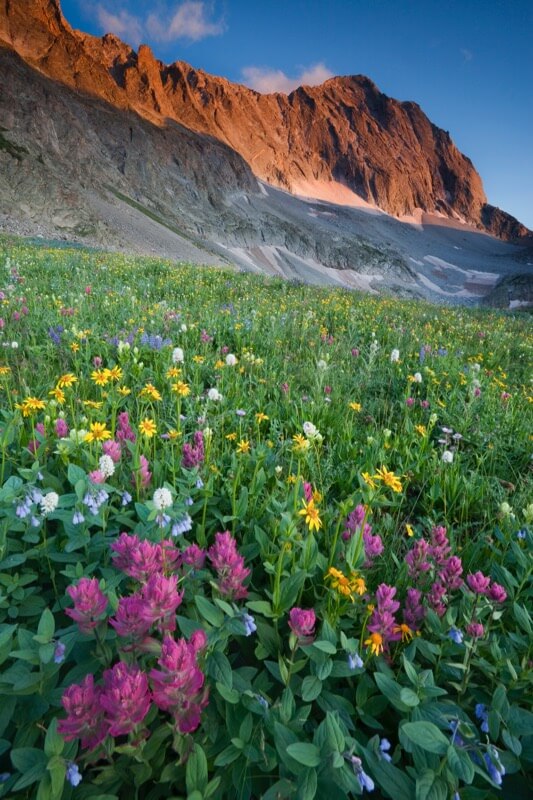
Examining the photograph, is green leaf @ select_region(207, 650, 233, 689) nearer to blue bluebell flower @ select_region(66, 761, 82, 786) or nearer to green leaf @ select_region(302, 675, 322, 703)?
green leaf @ select_region(302, 675, 322, 703)

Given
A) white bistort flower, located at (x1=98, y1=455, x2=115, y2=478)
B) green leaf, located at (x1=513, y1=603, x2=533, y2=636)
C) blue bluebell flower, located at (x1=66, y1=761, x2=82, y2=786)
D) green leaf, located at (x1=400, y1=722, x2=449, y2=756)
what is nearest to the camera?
blue bluebell flower, located at (x1=66, y1=761, x2=82, y2=786)

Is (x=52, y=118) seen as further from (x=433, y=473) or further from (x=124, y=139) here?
(x=433, y=473)

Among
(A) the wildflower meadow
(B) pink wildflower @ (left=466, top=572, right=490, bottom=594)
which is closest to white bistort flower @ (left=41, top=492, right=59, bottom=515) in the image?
(A) the wildflower meadow

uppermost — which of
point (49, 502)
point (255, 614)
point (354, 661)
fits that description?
point (49, 502)

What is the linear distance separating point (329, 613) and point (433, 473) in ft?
5.80

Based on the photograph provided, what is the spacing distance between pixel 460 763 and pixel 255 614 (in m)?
0.90

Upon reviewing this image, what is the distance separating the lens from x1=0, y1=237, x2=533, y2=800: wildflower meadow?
1181 mm

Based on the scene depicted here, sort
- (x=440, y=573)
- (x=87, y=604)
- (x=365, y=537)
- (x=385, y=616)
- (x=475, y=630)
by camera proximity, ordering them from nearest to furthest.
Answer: (x=87, y=604) → (x=475, y=630) → (x=385, y=616) → (x=440, y=573) → (x=365, y=537)

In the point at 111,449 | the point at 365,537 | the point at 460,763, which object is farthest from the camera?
the point at 111,449

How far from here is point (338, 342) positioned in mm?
6762

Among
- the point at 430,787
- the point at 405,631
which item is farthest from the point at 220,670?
the point at 405,631

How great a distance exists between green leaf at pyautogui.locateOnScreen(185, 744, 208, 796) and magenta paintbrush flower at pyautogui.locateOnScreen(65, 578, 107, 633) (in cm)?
48

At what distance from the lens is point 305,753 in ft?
3.76

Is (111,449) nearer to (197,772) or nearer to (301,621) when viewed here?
(301,621)
